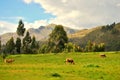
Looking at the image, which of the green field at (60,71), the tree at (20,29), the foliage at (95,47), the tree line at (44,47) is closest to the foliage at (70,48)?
the tree line at (44,47)

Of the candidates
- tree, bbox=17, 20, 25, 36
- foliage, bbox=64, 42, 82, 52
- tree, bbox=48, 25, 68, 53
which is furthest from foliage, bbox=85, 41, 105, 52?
tree, bbox=17, 20, 25, 36

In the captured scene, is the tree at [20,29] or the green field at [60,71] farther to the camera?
the tree at [20,29]

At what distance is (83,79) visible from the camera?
97.7 feet

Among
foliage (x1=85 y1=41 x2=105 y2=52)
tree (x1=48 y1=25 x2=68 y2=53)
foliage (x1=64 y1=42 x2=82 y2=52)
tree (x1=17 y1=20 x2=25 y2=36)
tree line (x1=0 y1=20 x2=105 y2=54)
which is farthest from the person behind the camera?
foliage (x1=85 y1=41 x2=105 y2=52)

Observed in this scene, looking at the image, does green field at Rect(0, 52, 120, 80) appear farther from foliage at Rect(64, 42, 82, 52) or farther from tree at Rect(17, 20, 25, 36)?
tree at Rect(17, 20, 25, 36)

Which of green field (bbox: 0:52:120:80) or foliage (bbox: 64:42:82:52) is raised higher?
foliage (bbox: 64:42:82:52)

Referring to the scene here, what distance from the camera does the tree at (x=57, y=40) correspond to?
147 metres

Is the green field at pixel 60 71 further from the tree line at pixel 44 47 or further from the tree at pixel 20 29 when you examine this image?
the tree at pixel 20 29

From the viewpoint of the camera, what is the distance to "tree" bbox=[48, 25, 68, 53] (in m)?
147

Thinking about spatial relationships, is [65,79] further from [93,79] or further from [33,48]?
[33,48]

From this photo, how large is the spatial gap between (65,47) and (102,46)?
22.6 m

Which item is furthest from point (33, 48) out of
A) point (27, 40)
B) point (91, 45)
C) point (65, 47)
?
point (91, 45)

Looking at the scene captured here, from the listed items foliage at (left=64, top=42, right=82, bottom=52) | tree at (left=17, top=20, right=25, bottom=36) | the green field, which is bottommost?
the green field

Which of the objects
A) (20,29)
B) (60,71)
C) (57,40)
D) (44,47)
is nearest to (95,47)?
(57,40)
